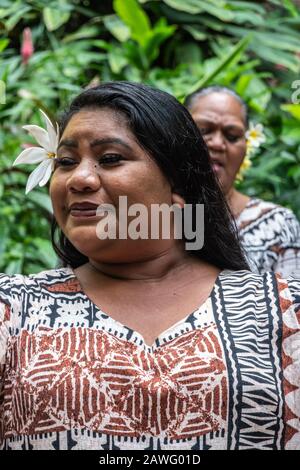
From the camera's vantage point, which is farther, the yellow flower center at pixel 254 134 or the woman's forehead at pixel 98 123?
the yellow flower center at pixel 254 134

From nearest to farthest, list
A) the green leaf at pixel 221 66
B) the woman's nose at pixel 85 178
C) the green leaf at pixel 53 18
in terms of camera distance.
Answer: the woman's nose at pixel 85 178
the green leaf at pixel 221 66
the green leaf at pixel 53 18

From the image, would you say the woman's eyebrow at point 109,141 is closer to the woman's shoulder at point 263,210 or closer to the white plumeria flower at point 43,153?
the white plumeria flower at point 43,153

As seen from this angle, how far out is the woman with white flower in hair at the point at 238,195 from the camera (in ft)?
10.6

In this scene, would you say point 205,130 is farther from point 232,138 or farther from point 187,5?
point 187,5

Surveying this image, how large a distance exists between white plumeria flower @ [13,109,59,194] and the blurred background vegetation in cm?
164

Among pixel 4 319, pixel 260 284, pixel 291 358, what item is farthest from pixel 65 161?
pixel 291 358

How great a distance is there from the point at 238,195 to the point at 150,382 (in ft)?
6.51

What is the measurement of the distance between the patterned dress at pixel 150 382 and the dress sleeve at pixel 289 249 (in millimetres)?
1388

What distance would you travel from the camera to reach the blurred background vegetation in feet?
13.4

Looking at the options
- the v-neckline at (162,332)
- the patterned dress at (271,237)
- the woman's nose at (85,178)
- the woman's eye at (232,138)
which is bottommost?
the v-neckline at (162,332)

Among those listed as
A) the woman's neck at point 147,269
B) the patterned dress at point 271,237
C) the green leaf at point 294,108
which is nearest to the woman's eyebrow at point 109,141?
the woman's neck at point 147,269

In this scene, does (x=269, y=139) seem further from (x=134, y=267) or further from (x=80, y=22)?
(x=134, y=267)

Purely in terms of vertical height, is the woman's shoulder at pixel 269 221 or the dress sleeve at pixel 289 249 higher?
the woman's shoulder at pixel 269 221
